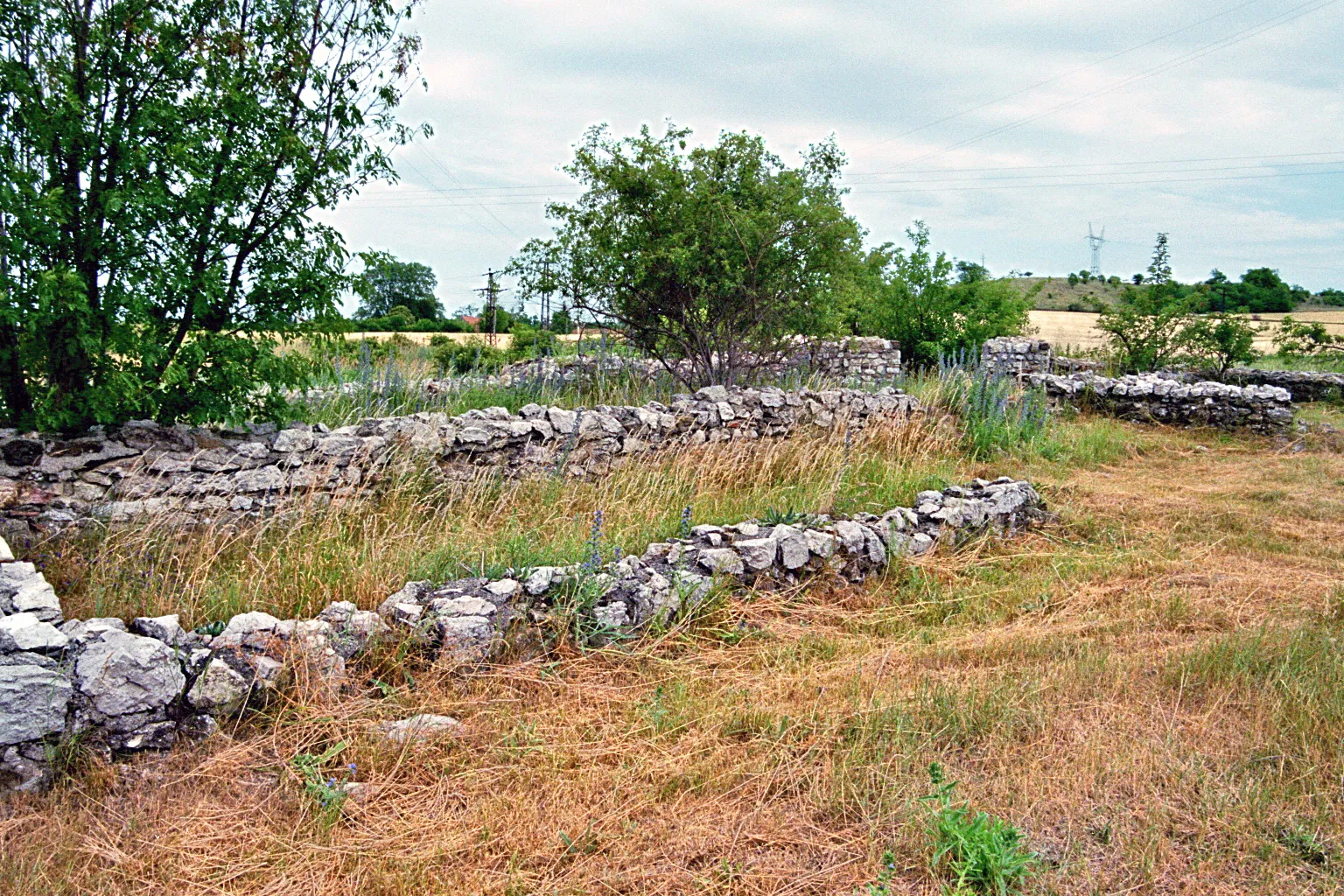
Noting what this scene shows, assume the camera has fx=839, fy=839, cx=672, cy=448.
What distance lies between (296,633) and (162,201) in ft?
11.9

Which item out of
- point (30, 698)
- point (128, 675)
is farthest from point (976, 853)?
point (30, 698)

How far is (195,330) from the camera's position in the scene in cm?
643

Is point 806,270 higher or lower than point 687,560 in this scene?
higher

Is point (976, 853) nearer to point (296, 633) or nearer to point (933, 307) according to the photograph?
point (296, 633)

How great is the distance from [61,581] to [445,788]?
3063 millimetres

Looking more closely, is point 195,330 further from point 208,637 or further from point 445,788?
point 445,788

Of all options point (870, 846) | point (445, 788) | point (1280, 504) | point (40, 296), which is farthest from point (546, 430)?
point (1280, 504)

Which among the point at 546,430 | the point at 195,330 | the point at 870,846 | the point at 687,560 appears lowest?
the point at 870,846

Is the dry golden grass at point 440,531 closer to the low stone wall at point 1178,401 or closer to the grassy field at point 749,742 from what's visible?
the grassy field at point 749,742

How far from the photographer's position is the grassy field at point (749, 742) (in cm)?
302

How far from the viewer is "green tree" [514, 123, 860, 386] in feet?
37.4

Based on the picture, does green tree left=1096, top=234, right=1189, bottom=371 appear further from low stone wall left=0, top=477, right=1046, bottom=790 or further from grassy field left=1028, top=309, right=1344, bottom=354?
low stone wall left=0, top=477, right=1046, bottom=790

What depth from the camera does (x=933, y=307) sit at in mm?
21094

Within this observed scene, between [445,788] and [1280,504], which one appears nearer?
[445,788]
